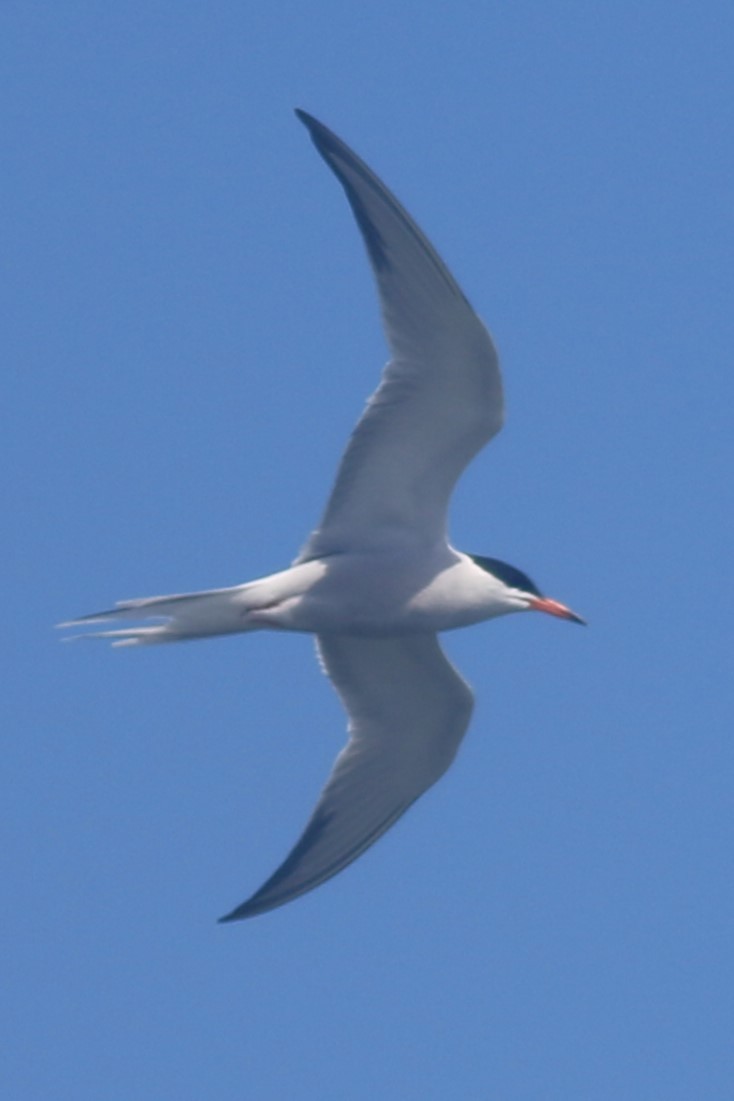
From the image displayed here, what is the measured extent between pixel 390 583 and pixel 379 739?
4.57 ft

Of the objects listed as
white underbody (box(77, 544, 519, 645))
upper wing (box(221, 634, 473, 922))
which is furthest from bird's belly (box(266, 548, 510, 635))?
upper wing (box(221, 634, 473, 922))

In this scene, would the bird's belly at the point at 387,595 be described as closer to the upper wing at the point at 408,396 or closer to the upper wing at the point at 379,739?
the upper wing at the point at 408,396

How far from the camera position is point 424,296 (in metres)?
11.0

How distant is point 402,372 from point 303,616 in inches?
55.1

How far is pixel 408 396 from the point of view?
11336mm

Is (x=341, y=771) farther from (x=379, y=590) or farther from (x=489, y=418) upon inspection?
(x=489, y=418)

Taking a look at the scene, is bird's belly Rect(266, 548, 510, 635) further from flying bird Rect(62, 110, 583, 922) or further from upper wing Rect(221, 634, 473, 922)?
upper wing Rect(221, 634, 473, 922)

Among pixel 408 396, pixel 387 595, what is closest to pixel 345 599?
pixel 387 595

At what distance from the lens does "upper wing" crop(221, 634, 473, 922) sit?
12.6 meters

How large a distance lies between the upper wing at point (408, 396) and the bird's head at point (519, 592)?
→ 12.3 inches

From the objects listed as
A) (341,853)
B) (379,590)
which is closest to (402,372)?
(379,590)

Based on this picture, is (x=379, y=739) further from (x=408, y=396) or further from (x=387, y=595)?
(x=408, y=396)

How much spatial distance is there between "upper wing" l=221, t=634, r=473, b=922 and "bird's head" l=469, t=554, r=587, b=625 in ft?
2.39

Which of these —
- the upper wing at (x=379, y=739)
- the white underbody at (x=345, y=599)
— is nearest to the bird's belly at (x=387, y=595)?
the white underbody at (x=345, y=599)
